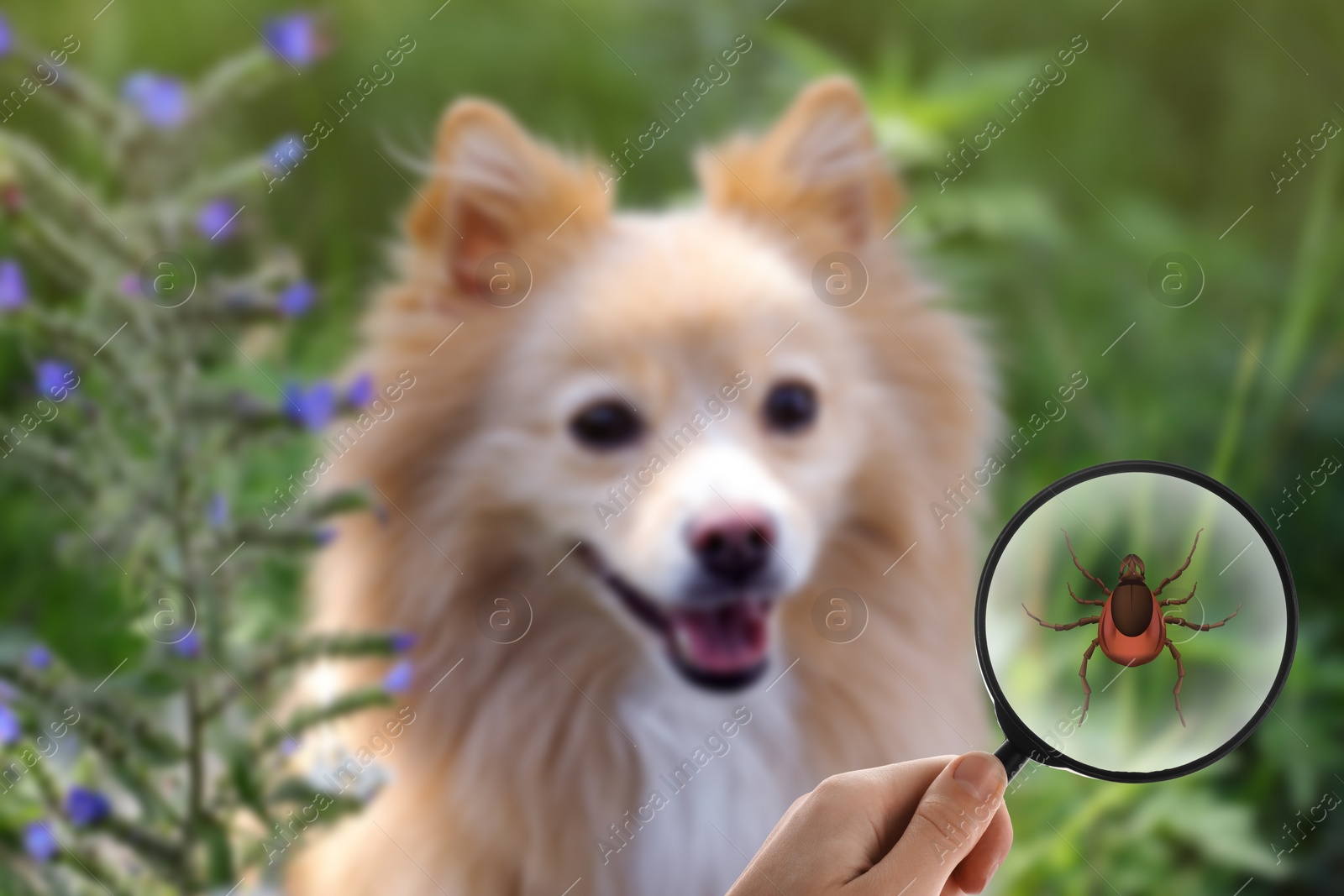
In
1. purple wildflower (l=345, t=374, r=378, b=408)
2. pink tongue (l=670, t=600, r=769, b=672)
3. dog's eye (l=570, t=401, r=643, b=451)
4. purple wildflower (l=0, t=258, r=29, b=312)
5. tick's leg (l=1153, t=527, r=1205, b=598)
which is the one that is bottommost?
tick's leg (l=1153, t=527, r=1205, b=598)

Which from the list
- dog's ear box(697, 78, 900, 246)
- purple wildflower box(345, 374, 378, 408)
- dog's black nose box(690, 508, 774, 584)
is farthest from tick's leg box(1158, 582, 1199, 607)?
purple wildflower box(345, 374, 378, 408)

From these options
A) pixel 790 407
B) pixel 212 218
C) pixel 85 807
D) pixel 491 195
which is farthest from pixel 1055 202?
pixel 85 807

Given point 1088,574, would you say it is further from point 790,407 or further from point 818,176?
point 818,176

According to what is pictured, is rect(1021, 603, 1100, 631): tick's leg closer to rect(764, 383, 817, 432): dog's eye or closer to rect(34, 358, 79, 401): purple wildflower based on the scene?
rect(764, 383, 817, 432): dog's eye

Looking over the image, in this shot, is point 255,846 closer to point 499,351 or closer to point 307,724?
point 307,724

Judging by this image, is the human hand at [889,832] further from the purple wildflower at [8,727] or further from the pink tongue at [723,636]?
the purple wildflower at [8,727]

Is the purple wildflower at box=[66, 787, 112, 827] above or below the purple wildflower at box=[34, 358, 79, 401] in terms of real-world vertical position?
below

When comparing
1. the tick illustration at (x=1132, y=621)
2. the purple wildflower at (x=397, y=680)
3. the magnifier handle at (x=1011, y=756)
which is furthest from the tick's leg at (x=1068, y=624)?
the purple wildflower at (x=397, y=680)
